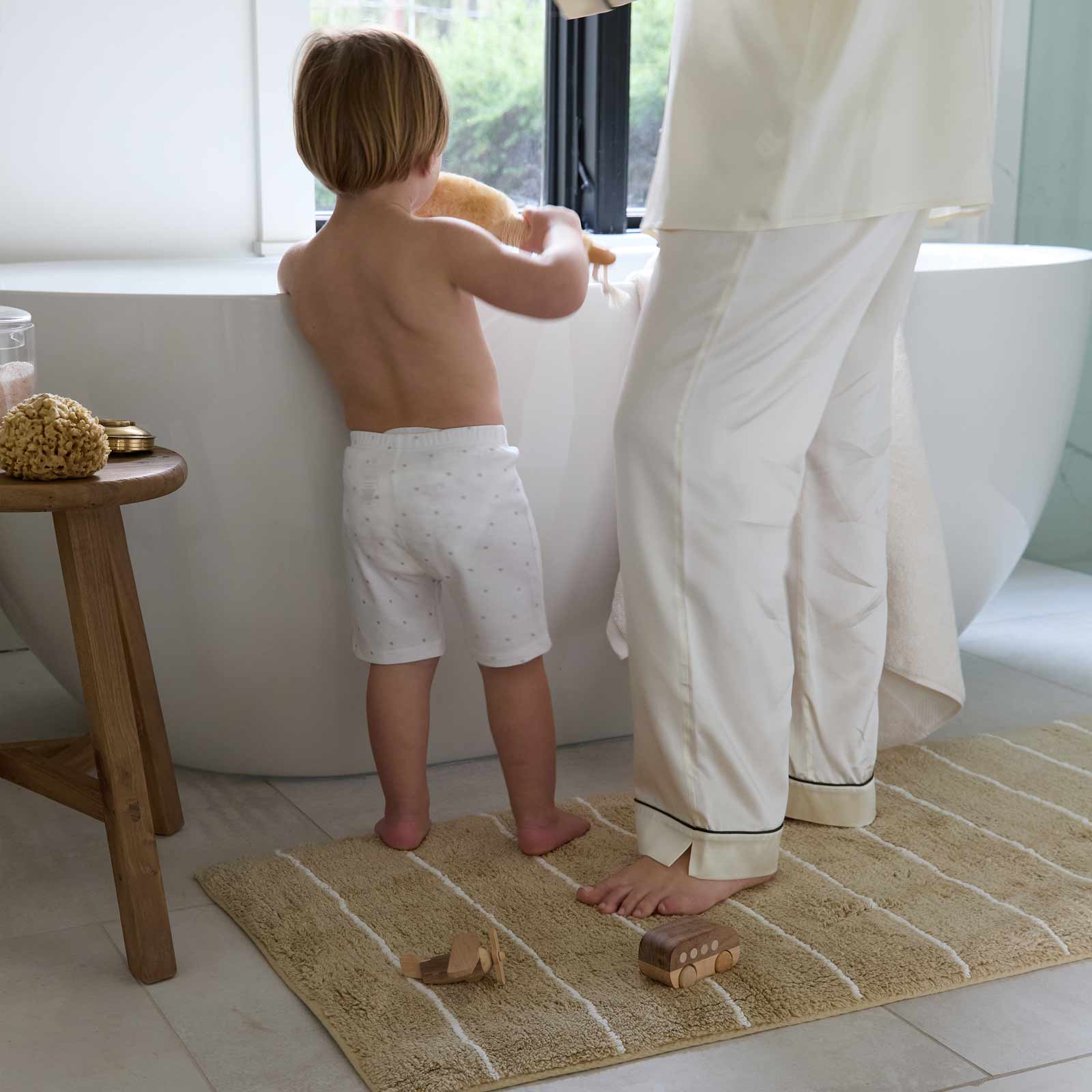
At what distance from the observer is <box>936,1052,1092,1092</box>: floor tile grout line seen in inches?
46.1

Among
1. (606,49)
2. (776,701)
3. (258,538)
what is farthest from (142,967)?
(606,49)

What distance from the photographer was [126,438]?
1.40 m

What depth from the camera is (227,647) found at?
171cm

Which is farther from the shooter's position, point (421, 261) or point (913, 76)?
point (421, 261)

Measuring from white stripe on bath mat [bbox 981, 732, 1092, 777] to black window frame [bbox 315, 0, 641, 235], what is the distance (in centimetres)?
152

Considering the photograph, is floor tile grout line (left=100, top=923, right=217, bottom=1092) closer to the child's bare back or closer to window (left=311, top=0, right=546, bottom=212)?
the child's bare back

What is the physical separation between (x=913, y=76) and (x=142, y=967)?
107 cm

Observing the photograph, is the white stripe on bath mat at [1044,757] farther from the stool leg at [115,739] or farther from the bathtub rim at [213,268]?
the stool leg at [115,739]

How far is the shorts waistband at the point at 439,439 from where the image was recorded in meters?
1.53

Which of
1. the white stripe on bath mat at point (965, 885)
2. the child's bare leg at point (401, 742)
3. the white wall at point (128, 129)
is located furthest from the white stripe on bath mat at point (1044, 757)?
the white wall at point (128, 129)

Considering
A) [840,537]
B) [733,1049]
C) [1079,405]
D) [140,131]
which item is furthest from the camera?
[1079,405]

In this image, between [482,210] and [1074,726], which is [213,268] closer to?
[482,210]

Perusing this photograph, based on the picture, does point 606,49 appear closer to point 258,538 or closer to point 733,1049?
point 258,538

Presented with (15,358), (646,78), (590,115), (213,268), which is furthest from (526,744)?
(646,78)
